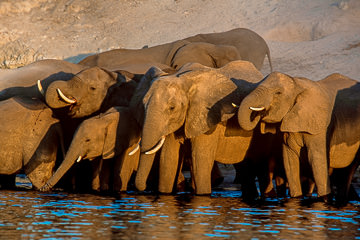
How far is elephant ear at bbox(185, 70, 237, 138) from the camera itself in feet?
35.3

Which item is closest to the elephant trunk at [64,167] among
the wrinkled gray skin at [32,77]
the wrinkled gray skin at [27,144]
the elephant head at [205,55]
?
the wrinkled gray skin at [27,144]

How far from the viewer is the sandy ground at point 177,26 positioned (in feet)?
72.2

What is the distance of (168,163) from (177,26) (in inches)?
598

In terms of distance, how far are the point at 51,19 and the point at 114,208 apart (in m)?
18.6

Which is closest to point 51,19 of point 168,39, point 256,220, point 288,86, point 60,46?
point 60,46

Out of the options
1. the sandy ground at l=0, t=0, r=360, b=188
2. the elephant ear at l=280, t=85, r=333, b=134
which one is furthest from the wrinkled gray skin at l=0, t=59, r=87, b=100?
the sandy ground at l=0, t=0, r=360, b=188

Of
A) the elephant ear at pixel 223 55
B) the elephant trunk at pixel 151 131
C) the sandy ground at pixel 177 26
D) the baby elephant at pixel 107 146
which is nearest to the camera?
the elephant trunk at pixel 151 131

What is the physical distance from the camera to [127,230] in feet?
26.4

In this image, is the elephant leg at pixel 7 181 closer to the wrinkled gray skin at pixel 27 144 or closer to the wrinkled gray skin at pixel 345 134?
the wrinkled gray skin at pixel 27 144

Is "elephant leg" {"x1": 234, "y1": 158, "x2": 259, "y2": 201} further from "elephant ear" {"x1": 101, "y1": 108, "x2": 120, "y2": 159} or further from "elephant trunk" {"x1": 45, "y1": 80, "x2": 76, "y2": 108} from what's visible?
"elephant trunk" {"x1": 45, "y1": 80, "x2": 76, "y2": 108}

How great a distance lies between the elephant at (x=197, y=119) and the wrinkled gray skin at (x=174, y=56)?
6.64 m

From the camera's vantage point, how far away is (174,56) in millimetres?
18938

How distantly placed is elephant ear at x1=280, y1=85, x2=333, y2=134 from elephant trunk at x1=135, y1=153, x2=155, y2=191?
1515 mm

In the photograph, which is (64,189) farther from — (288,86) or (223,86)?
(288,86)
